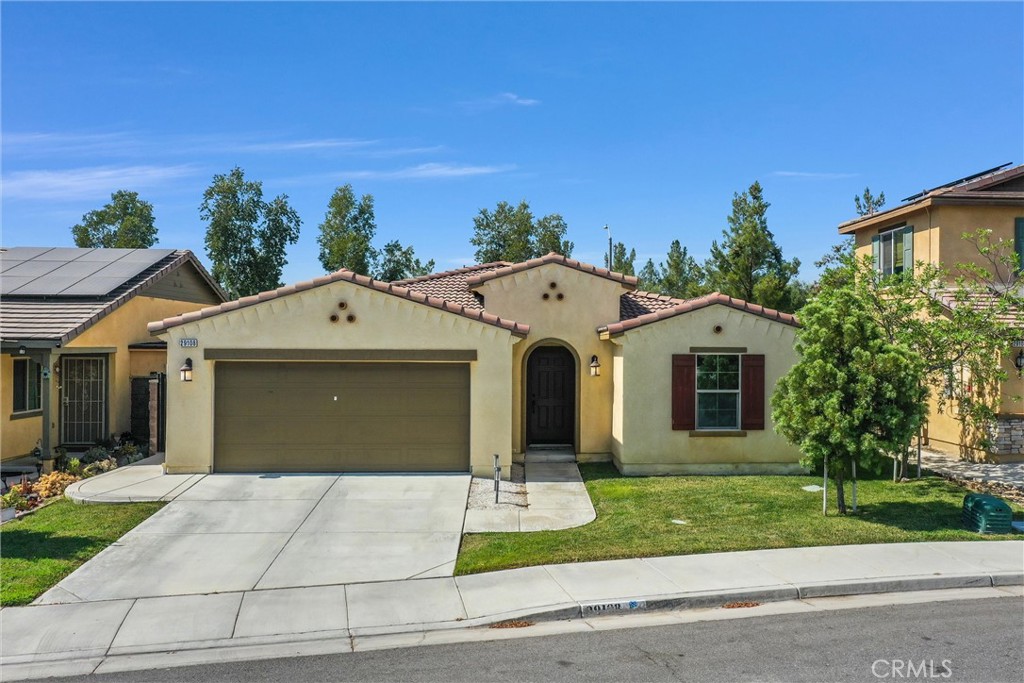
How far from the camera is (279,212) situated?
35.2m

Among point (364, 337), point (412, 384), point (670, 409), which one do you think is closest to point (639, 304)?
point (670, 409)

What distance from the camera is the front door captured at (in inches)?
637

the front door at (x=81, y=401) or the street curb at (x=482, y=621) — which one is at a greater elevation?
the front door at (x=81, y=401)

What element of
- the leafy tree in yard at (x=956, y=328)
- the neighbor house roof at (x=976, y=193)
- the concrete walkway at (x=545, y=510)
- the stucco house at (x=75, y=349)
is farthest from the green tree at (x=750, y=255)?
the stucco house at (x=75, y=349)

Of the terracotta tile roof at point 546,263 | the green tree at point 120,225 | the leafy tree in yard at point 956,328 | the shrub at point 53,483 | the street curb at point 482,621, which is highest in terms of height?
the green tree at point 120,225

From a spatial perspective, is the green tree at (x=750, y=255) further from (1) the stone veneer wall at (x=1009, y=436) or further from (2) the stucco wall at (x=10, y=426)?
(2) the stucco wall at (x=10, y=426)

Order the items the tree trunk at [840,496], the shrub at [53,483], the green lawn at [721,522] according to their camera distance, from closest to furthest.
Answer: the green lawn at [721,522] → the tree trunk at [840,496] → the shrub at [53,483]

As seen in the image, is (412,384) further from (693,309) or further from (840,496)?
(840,496)

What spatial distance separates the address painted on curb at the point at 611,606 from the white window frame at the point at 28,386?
13059mm

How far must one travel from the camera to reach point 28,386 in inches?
612

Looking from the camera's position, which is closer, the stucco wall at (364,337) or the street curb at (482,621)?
the street curb at (482,621)

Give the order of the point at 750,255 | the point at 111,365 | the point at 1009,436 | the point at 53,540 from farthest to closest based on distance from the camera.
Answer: the point at 750,255 < the point at 111,365 < the point at 1009,436 < the point at 53,540

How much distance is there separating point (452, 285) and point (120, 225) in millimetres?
26129

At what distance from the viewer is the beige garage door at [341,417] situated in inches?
545
